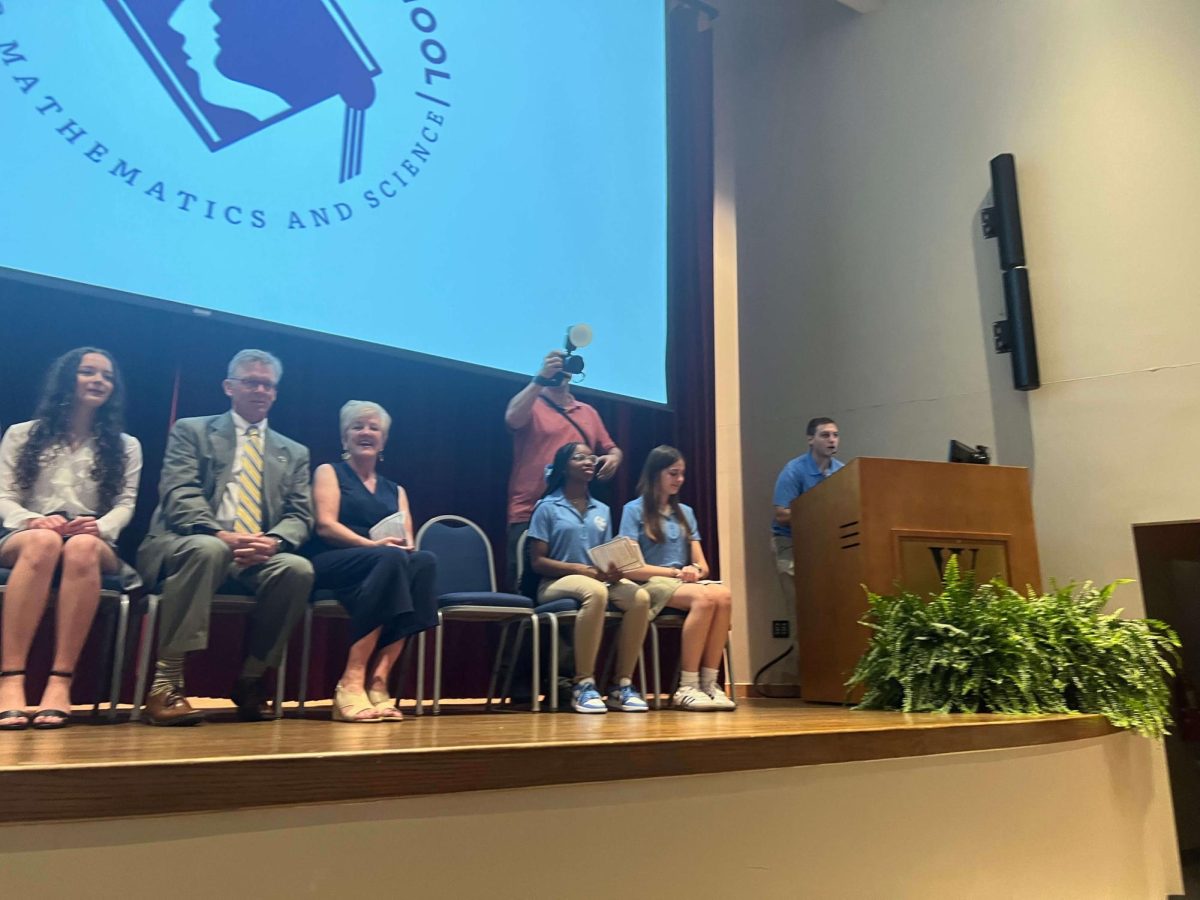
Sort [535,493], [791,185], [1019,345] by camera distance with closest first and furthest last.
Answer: [535,493], [1019,345], [791,185]

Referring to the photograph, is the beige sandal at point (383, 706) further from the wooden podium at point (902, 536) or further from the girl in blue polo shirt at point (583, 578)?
the wooden podium at point (902, 536)

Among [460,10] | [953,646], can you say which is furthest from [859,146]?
[953,646]

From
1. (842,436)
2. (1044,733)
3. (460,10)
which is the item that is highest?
(460,10)

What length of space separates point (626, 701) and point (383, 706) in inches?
30.6

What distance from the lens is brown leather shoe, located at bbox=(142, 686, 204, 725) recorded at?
1944 millimetres

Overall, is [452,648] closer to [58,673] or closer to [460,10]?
[58,673]

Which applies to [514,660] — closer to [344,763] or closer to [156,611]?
[156,611]

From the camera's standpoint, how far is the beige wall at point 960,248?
393 centimetres

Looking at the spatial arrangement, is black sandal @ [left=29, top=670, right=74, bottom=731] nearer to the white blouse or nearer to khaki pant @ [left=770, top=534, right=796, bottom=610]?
the white blouse

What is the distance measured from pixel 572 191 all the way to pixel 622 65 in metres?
0.89

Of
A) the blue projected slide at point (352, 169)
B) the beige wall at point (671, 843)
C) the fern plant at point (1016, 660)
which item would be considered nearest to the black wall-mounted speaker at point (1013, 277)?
the blue projected slide at point (352, 169)

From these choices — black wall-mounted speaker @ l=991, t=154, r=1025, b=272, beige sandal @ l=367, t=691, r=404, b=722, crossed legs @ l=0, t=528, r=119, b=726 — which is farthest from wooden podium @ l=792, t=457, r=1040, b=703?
crossed legs @ l=0, t=528, r=119, b=726

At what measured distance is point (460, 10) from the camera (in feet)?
11.7

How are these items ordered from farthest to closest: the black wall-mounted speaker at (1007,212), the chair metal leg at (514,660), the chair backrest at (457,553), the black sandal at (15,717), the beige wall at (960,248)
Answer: the black wall-mounted speaker at (1007,212) → the beige wall at (960,248) → the chair backrest at (457,553) → the chair metal leg at (514,660) → the black sandal at (15,717)
